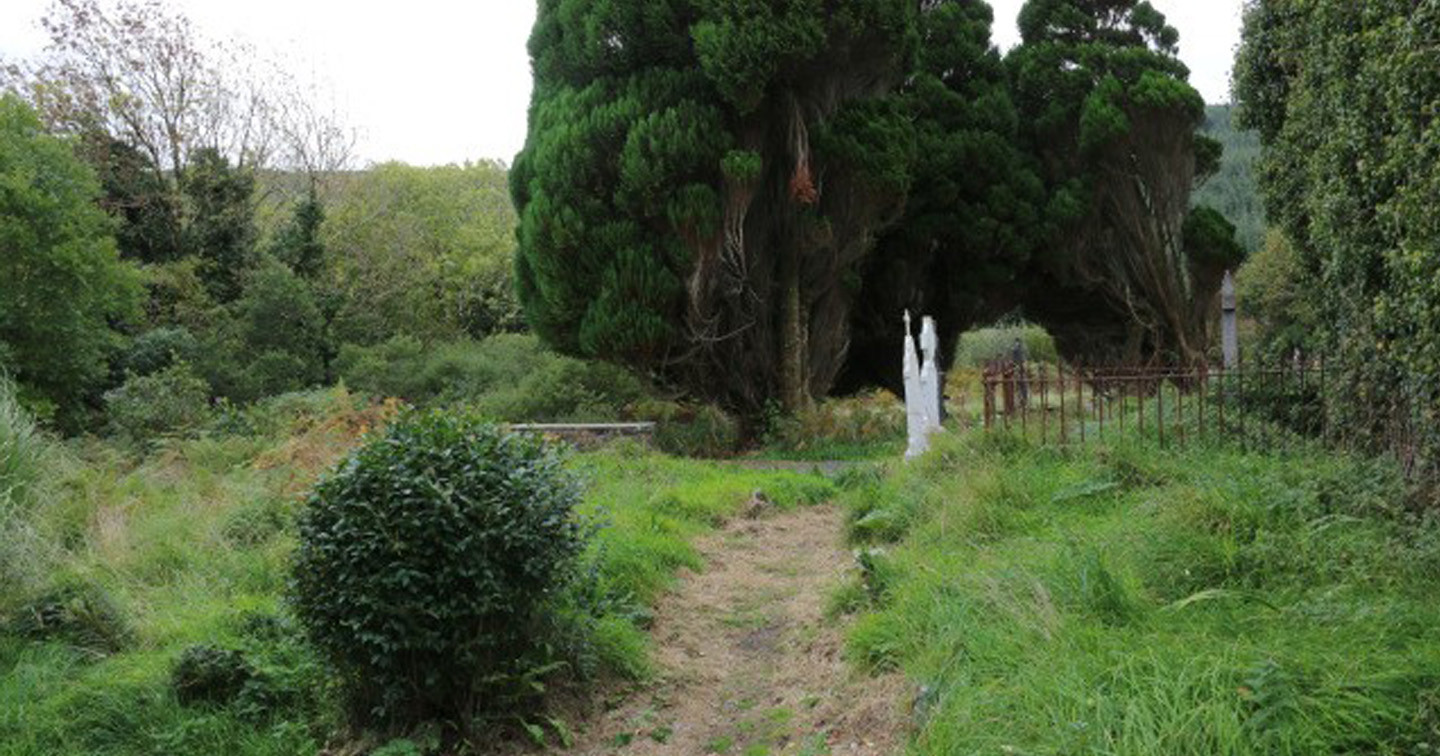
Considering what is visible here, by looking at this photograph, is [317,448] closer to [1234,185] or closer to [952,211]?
[952,211]

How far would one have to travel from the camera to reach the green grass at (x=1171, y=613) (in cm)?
325

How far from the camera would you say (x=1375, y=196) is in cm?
576

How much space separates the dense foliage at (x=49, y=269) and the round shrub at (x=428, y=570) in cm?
1121

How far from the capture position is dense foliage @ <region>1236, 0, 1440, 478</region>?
4734mm

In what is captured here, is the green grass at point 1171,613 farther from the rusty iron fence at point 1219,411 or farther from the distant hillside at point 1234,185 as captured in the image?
the distant hillside at point 1234,185

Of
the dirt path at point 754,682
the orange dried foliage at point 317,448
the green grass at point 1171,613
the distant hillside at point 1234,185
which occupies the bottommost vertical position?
the dirt path at point 754,682

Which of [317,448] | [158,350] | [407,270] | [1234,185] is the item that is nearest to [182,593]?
[317,448]

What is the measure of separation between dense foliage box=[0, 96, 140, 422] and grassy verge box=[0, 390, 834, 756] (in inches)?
179


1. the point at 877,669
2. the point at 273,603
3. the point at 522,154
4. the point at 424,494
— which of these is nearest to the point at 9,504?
the point at 273,603

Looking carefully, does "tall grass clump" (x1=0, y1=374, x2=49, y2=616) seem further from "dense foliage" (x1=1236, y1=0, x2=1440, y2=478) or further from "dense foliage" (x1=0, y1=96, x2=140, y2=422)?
"dense foliage" (x1=1236, y1=0, x2=1440, y2=478)

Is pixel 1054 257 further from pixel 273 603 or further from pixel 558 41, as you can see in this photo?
pixel 273 603

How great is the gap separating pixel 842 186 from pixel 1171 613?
1279cm

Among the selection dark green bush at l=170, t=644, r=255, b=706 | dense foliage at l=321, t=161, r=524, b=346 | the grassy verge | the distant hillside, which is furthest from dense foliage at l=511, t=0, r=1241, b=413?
the distant hillside

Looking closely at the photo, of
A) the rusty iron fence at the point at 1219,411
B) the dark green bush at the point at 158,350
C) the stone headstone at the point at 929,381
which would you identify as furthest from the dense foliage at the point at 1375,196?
the dark green bush at the point at 158,350
